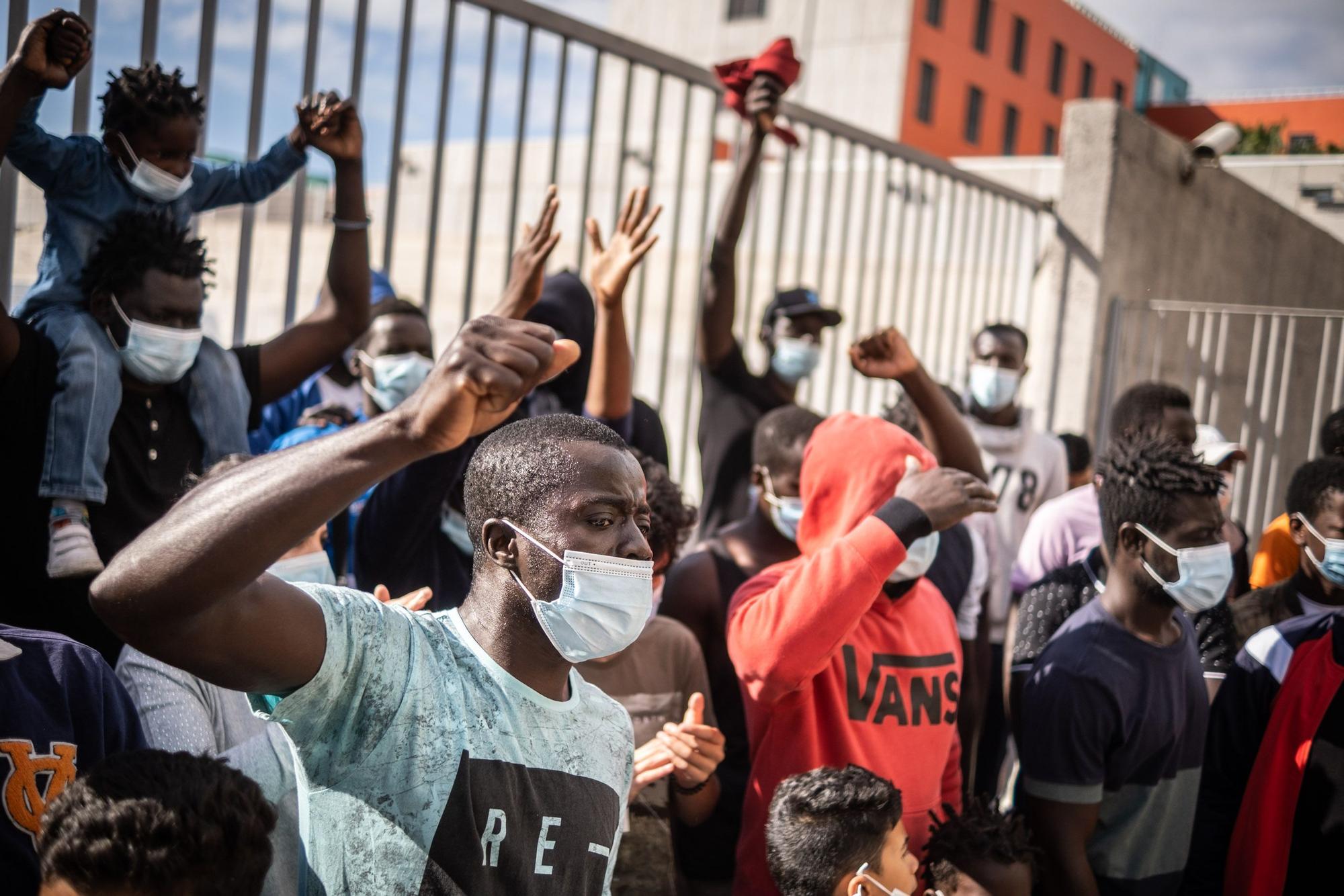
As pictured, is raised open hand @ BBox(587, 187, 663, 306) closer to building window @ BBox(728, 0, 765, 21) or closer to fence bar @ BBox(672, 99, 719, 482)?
fence bar @ BBox(672, 99, 719, 482)

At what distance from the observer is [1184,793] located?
2852 millimetres

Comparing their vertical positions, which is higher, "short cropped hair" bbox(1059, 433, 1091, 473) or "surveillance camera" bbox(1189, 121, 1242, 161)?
"surveillance camera" bbox(1189, 121, 1242, 161)

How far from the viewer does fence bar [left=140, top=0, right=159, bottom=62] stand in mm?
3209

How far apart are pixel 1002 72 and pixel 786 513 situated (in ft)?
104

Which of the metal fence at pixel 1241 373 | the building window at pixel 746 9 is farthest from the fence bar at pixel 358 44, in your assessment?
the building window at pixel 746 9

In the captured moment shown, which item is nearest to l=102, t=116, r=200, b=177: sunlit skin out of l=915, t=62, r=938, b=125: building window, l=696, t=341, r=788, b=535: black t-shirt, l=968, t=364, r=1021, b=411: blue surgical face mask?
l=696, t=341, r=788, b=535: black t-shirt

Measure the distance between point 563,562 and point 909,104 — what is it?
91.0 feet

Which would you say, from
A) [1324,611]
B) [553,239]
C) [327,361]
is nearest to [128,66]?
[327,361]

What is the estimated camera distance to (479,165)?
4.21 m

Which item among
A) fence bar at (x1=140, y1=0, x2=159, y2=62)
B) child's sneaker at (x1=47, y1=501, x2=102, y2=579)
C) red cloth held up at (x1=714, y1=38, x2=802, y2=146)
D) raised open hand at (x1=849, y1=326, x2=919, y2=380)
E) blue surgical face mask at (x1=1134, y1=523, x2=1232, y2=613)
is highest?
red cloth held up at (x1=714, y1=38, x2=802, y2=146)

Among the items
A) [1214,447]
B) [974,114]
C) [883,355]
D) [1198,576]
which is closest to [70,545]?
[883,355]

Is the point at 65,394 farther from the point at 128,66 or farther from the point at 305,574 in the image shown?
the point at 128,66

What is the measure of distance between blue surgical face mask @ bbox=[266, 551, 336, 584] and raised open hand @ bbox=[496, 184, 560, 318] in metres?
0.83

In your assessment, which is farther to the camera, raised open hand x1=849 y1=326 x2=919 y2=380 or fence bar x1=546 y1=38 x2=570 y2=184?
fence bar x1=546 y1=38 x2=570 y2=184
